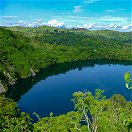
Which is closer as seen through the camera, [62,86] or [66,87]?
[66,87]

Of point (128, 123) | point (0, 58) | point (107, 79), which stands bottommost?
point (107, 79)

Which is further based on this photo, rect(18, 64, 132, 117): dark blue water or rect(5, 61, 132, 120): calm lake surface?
rect(5, 61, 132, 120): calm lake surface

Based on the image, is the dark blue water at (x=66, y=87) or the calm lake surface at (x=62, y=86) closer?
the dark blue water at (x=66, y=87)

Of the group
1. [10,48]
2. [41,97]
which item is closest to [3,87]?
[41,97]

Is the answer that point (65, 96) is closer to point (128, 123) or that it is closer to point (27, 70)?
point (27, 70)
